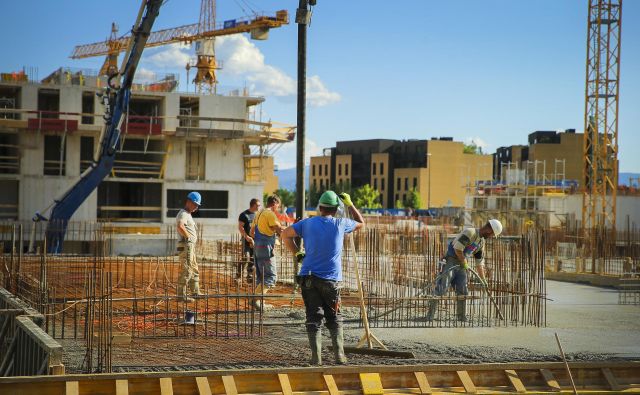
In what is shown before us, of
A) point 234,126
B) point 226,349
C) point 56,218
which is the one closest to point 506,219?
point 234,126

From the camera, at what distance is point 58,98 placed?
47.1 m

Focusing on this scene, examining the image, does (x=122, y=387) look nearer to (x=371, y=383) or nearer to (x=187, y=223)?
(x=371, y=383)

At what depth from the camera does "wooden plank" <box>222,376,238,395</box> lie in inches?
343

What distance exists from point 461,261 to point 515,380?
435 cm

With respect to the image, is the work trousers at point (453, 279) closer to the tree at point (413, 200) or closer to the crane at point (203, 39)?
the crane at point (203, 39)

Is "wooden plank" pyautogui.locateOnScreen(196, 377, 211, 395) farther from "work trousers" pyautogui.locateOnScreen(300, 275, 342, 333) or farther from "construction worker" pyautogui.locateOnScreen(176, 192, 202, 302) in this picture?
"construction worker" pyautogui.locateOnScreen(176, 192, 202, 302)

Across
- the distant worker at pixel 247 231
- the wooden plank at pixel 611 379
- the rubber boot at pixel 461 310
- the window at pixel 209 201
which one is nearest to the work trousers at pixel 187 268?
the distant worker at pixel 247 231

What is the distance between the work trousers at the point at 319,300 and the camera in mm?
9812

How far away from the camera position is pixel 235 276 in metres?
19.5

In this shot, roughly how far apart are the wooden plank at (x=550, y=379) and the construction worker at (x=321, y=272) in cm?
219

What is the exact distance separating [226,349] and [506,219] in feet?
165

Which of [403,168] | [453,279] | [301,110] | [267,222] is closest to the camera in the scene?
[453,279]

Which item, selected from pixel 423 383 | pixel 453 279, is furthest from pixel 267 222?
pixel 423 383

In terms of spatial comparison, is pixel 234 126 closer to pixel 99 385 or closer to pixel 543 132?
pixel 99 385
